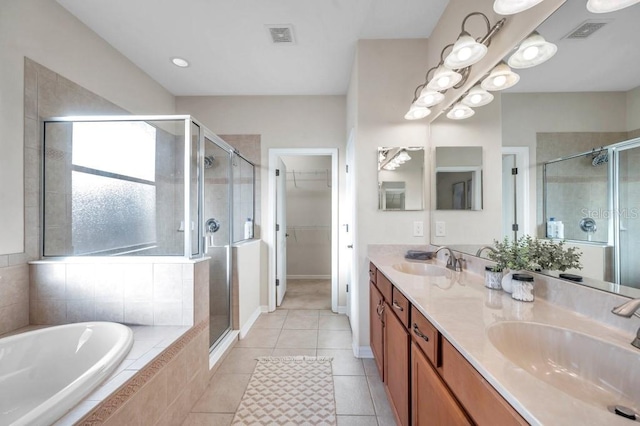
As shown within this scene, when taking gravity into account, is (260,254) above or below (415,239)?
below

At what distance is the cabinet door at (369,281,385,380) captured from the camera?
177 cm

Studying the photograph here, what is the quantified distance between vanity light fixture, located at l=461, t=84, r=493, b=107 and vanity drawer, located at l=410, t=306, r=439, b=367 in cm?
125

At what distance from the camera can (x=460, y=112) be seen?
183 centimetres

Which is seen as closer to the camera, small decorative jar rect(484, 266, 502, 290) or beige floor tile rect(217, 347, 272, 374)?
small decorative jar rect(484, 266, 502, 290)

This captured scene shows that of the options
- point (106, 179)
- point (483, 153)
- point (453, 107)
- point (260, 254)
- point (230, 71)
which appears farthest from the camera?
point (260, 254)

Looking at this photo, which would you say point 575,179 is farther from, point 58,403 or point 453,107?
point 58,403

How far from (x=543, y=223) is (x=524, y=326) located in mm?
498

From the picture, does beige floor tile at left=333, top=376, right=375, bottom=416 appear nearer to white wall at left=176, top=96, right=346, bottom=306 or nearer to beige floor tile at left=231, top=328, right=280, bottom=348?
beige floor tile at left=231, top=328, right=280, bottom=348

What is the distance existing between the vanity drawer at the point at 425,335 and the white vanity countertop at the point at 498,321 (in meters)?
0.05

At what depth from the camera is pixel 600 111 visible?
3.00ft

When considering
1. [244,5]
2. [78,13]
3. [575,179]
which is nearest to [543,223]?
[575,179]

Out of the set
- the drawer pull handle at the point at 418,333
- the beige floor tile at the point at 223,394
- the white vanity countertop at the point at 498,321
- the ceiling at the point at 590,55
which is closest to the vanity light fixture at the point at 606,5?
the ceiling at the point at 590,55

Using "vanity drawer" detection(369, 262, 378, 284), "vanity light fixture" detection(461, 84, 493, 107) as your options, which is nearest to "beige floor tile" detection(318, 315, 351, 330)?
"vanity drawer" detection(369, 262, 378, 284)

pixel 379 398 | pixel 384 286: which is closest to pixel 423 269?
pixel 384 286
